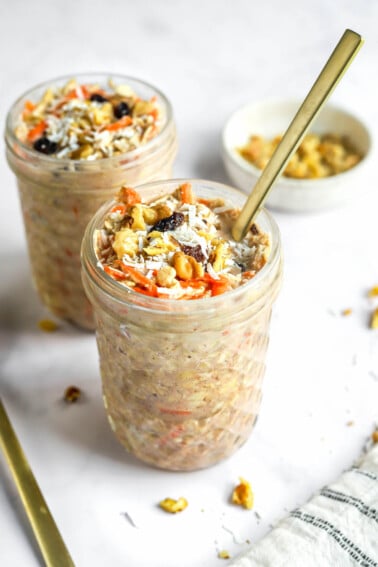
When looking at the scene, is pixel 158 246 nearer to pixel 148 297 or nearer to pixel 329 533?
pixel 148 297

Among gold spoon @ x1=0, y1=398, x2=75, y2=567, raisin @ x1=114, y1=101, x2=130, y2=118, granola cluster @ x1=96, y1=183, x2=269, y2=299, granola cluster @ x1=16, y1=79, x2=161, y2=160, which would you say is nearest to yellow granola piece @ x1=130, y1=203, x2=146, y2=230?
granola cluster @ x1=96, y1=183, x2=269, y2=299

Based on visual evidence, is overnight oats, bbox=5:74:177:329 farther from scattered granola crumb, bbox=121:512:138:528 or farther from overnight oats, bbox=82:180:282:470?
scattered granola crumb, bbox=121:512:138:528

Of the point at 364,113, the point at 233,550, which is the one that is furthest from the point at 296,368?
the point at 364,113

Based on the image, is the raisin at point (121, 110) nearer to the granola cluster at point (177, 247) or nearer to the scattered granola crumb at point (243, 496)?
the granola cluster at point (177, 247)

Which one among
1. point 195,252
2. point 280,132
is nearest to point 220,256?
point 195,252

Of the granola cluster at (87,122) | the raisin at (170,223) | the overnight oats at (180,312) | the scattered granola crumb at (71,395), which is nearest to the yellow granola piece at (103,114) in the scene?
the granola cluster at (87,122)

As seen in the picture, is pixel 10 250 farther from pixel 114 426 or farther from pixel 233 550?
pixel 233 550
